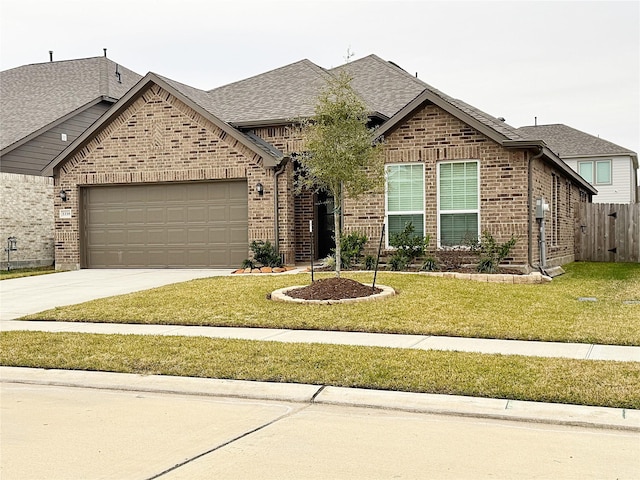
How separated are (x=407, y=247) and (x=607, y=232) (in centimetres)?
1100

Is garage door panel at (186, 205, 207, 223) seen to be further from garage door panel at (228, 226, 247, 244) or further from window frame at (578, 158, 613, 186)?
window frame at (578, 158, 613, 186)

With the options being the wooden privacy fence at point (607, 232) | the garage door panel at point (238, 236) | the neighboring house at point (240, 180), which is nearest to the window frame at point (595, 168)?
the wooden privacy fence at point (607, 232)

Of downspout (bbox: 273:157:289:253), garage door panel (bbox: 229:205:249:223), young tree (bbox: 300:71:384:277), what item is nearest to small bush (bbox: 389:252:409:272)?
downspout (bbox: 273:157:289:253)

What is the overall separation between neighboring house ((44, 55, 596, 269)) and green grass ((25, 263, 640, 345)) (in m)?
3.22

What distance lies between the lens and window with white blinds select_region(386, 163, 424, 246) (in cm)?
1712

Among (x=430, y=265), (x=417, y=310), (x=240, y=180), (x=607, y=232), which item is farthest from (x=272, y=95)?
(x=417, y=310)

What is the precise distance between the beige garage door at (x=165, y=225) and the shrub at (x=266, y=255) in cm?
89

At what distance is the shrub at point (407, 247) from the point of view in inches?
660

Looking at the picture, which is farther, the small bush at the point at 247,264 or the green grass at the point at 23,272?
the green grass at the point at 23,272

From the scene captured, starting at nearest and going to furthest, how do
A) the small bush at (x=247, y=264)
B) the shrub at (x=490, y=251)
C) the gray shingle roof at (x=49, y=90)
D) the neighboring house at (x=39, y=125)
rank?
the shrub at (x=490, y=251)
the small bush at (x=247, y=264)
the neighboring house at (x=39, y=125)
the gray shingle roof at (x=49, y=90)

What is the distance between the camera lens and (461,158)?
16703 mm

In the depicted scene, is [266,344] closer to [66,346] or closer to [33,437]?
[66,346]

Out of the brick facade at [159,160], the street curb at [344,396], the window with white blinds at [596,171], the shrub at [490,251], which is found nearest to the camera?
the street curb at [344,396]

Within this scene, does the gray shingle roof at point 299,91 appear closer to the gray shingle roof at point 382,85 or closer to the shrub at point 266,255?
the gray shingle roof at point 382,85
